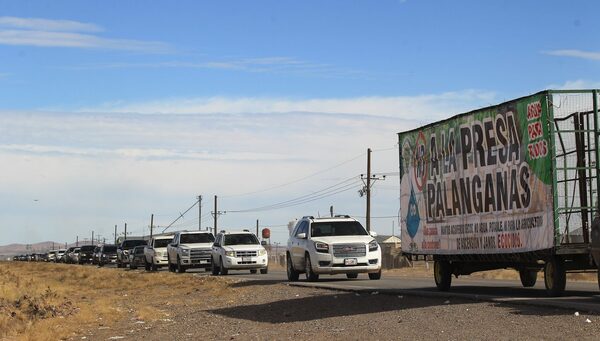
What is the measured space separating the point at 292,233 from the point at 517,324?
1774cm

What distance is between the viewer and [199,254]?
144 ft

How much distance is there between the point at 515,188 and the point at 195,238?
95.0 feet

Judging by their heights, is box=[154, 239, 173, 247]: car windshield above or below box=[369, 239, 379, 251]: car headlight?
above

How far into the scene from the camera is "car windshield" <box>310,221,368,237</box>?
29125 millimetres

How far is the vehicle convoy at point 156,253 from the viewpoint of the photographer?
A: 50.7 metres

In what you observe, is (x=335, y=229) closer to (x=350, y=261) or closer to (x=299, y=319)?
(x=350, y=261)

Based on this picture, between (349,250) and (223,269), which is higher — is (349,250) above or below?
above

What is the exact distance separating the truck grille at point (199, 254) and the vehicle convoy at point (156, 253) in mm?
7064

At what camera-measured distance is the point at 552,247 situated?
658 inches

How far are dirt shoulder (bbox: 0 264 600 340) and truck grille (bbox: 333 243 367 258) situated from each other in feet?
Result: 8.41

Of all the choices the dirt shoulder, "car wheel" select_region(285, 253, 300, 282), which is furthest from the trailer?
"car wheel" select_region(285, 253, 300, 282)

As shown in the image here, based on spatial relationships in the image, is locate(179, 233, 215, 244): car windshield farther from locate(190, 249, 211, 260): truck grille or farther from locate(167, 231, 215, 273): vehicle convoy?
locate(190, 249, 211, 260): truck grille

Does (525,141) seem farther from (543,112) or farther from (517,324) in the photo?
(517,324)

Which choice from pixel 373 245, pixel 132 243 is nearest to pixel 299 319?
pixel 373 245
